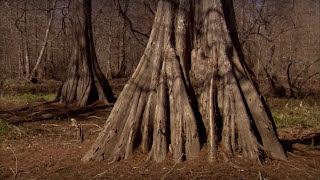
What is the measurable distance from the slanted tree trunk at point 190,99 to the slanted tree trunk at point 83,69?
6.75 metres

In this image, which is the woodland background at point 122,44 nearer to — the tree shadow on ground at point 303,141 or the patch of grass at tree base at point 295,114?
the patch of grass at tree base at point 295,114

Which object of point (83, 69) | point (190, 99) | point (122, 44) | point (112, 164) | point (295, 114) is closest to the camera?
point (112, 164)

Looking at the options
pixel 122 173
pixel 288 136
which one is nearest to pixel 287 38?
pixel 288 136

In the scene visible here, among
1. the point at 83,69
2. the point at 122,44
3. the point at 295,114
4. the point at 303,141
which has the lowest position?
the point at 303,141

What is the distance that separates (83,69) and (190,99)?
24.6ft

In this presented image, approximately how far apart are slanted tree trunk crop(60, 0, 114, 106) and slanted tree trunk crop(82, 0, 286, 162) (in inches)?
266

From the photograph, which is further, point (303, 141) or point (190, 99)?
point (303, 141)

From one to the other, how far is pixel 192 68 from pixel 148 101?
0.89 metres

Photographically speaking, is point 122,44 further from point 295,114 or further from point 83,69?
point 295,114

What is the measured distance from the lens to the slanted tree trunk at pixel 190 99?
17.9 ft

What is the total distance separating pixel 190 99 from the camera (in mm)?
5855

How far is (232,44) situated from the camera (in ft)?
20.0

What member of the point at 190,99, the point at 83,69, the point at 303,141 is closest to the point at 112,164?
the point at 190,99

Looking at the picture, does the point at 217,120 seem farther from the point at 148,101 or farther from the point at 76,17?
the point at 76,17
